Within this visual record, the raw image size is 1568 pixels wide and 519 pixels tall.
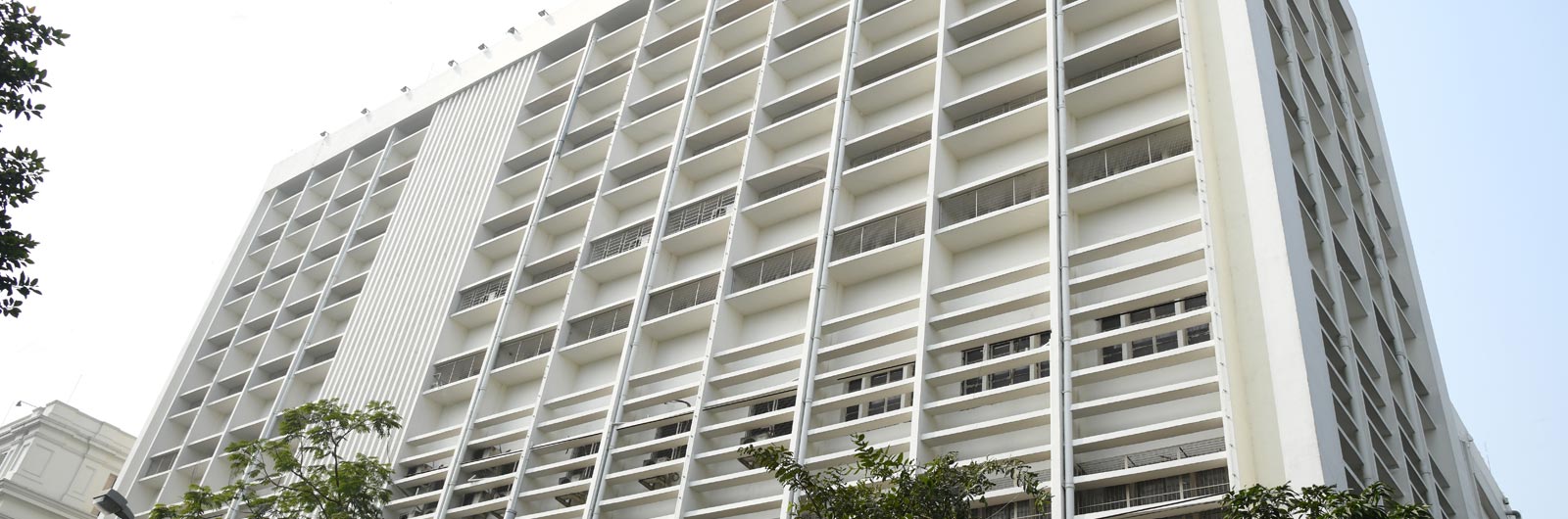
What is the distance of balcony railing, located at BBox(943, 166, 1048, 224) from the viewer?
84.0 feet

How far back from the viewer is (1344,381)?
70.3ft

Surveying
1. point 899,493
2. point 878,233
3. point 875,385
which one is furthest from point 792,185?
point 899,493

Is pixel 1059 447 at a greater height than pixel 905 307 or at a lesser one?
lesser

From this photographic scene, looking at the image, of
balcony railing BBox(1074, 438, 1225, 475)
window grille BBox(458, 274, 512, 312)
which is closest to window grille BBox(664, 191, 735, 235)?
window grille BBox(458, 274, 512, 312)

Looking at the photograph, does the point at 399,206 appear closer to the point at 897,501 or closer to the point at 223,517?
the point at 223,517

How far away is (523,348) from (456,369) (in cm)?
227

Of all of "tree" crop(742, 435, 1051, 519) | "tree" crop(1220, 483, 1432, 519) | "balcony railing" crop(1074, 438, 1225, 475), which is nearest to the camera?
"tree" crop(1220, 483, 1432, 519)

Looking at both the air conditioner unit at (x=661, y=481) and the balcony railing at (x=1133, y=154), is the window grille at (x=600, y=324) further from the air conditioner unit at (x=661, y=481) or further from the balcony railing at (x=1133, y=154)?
the balcony railing at (x=1133, y=154)

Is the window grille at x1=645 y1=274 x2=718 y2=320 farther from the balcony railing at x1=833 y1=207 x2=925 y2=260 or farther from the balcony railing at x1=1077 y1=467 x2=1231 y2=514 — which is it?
the balcony railing at x1=1077 y1=467 x2=1231 y2=514

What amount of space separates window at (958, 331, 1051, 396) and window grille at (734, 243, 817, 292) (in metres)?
5.56

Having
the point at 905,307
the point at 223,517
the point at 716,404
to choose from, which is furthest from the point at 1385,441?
the point at 223,517

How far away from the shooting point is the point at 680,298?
29578 millimetres

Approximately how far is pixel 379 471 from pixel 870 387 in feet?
29.0

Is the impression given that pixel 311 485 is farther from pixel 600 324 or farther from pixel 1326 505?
pixel 1326 505
